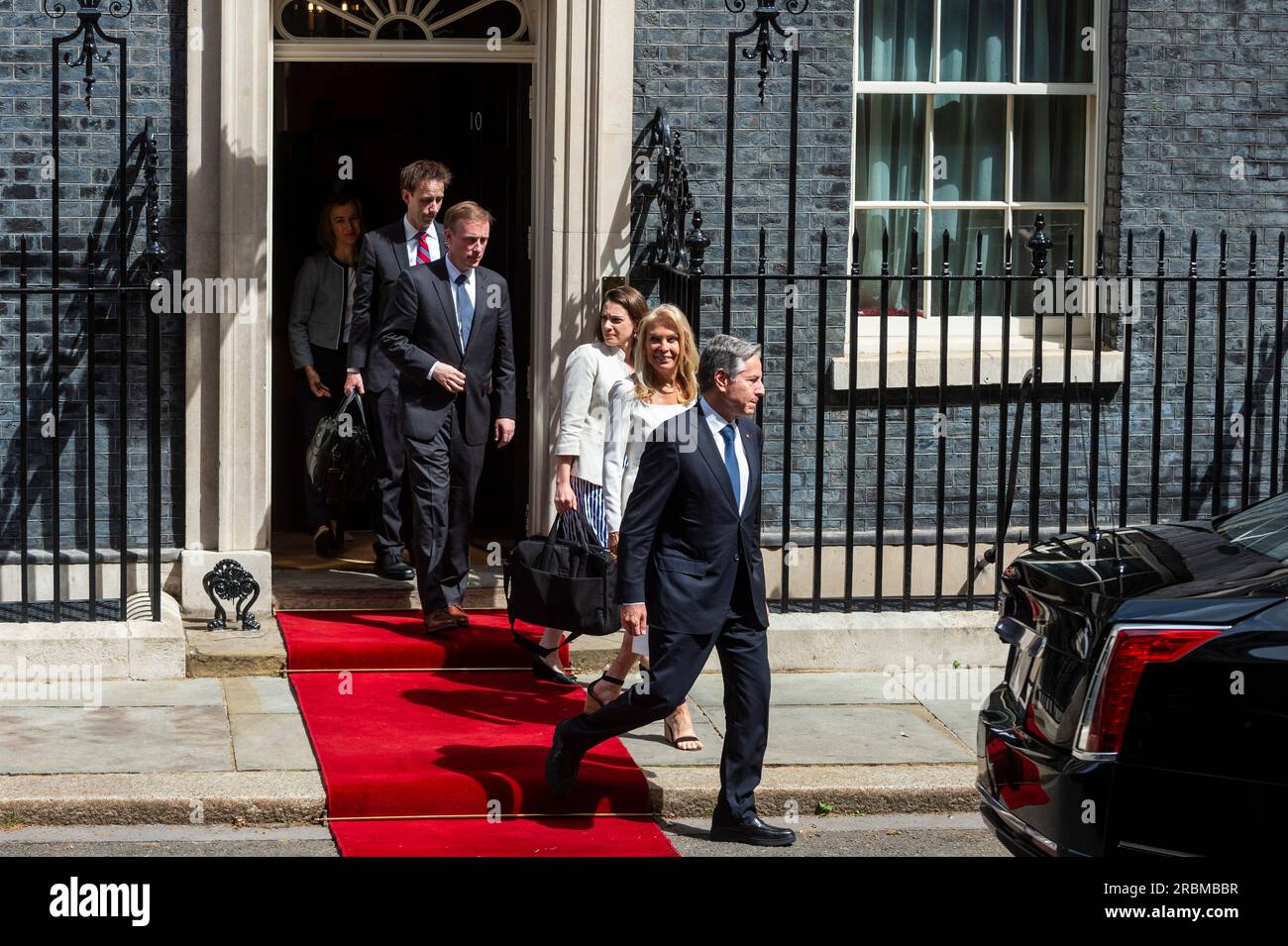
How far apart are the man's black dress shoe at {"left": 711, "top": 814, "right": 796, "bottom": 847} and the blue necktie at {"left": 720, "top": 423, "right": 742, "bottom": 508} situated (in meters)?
1.18

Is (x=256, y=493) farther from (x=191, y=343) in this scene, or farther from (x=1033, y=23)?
(x=1033, y=23)

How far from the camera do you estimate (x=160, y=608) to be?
8703mm

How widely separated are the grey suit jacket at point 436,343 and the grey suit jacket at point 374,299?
25cm

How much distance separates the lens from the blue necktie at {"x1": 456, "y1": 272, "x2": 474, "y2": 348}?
869 centimetres

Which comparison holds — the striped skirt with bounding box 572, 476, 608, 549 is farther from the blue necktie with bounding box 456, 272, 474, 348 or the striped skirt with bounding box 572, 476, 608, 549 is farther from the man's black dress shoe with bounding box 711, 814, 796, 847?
the man's black dress shoe with bounding box 711, 814, 796, 847

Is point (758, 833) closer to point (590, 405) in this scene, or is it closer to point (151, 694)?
point (590, 405)

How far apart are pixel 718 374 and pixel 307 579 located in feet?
12.9

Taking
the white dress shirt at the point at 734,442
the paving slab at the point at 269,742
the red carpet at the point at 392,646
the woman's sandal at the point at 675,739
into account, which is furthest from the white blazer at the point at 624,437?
the paving slab at the point at 269,742

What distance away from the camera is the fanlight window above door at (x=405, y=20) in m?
9.50

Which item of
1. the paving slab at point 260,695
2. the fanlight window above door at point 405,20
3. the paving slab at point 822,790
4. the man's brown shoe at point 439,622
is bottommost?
the paving slab at point 822,790

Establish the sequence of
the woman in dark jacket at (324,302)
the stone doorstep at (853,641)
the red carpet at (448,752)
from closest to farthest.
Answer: the red carpet at (448,752) → the stone doorstep at (853,641) → the woman in dark jacket at (324,302)

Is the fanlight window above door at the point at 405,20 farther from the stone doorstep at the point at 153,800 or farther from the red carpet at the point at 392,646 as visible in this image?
the stone doorstep at the point at 153,800

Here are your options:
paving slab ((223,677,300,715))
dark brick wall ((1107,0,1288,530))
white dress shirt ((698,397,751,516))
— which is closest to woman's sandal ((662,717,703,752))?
white dress shirt ((698,397,751,516))

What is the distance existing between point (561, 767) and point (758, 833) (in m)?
0.79
